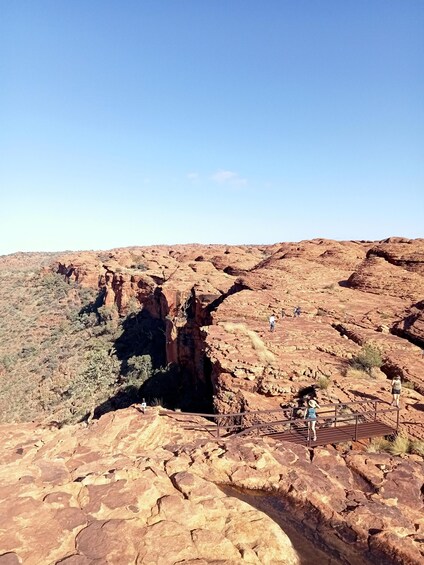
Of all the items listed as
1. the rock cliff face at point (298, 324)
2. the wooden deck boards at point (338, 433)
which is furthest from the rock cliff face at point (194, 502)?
the rock cliff face at point (298, 324)

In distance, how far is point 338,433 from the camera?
866cm

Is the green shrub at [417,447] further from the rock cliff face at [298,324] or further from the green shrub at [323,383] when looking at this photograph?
the green shrub at [323,383]

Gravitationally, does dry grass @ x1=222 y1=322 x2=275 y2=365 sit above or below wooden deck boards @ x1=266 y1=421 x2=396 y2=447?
above

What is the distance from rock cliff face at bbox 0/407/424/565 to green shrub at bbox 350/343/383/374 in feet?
13.4

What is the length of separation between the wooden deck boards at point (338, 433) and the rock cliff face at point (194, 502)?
1.01 metres

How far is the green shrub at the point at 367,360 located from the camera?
1147 cm

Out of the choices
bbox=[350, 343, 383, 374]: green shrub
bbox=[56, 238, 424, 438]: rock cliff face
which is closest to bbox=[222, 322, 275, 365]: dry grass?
bbox=[56, 238, 424, 438]: rock cliff face

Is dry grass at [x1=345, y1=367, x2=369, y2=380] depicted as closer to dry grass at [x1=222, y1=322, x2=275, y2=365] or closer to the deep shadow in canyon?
dry grass at [x1=222, y1=322, x2=275, y2=365]

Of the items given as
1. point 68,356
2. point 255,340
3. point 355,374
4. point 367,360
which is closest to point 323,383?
point 355,374

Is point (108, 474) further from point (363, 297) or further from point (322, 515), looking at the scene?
point (363, 297)

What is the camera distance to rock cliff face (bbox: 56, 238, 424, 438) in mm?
10742

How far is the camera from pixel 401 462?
22.7ft

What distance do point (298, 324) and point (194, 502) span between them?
36.0 ft

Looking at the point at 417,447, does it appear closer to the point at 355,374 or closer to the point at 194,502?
the point at 355,374
